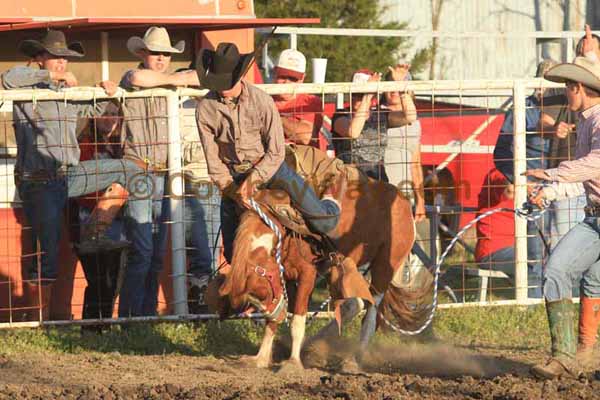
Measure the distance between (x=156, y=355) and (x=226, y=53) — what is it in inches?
88.3

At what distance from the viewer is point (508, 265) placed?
418 inches

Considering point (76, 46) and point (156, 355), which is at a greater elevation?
point (76, 46)

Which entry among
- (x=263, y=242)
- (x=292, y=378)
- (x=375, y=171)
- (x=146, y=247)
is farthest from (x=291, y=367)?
(x=375, y=171)

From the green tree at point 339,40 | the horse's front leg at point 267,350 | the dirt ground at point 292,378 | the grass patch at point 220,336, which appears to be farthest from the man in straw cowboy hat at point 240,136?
the green tree at point 339,40

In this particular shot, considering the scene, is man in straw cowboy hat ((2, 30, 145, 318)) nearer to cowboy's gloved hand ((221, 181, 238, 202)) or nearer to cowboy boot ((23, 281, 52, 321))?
cowboy boot ((23, 281, 52, 321))

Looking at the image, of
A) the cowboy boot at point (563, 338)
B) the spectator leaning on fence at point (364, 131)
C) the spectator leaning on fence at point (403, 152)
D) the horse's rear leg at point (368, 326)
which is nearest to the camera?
the cowboy boot at point (563, 338)

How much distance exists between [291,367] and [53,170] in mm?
2642

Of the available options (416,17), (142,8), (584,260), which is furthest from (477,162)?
(416,17)

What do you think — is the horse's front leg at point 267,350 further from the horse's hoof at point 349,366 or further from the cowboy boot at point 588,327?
the cowboy boot at point 588,327

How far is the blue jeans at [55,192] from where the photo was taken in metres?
9.59

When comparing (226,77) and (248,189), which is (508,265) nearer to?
(248,189)

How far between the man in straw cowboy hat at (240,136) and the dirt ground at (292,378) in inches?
36.8

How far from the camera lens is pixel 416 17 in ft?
75.9

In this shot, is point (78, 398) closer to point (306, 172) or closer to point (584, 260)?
point (306, 172)
